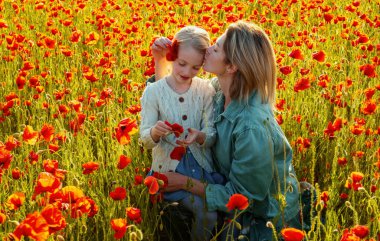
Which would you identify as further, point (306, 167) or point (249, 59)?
point (306, 167)

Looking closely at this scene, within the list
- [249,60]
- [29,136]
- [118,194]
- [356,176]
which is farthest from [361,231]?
[29,136]

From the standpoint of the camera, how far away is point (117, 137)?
7.95ft

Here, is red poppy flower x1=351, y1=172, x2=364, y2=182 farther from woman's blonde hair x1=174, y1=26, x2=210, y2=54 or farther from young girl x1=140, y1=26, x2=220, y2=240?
woman's blonde hair x1=174, y1=26, x2=210, y2=54

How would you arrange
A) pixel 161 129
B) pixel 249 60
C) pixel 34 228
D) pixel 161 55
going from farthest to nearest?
pixel 161 55 → pixel 249 60 → pixel 161 129 → pixel 34 228

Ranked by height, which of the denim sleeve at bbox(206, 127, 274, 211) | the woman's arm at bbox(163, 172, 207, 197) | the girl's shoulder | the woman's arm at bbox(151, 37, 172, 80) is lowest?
the woman's arm at bbox(163, 172, 207, 197)

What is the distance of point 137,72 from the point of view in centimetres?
447

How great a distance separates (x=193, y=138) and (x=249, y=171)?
29 cm

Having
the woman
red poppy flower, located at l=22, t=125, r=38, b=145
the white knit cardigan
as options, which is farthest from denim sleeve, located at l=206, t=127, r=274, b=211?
red poppy flower, located at l=22, t=125, r=38, b=145

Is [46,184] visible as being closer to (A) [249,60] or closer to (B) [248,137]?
(B) [248,137]

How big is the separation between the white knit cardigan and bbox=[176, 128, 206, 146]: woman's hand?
67 mm

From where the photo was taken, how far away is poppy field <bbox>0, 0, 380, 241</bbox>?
222 centimetres

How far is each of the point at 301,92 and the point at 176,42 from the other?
1413 millimetres

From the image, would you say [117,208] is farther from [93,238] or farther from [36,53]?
[36,53]

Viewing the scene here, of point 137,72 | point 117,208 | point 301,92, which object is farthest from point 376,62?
point 117,208
